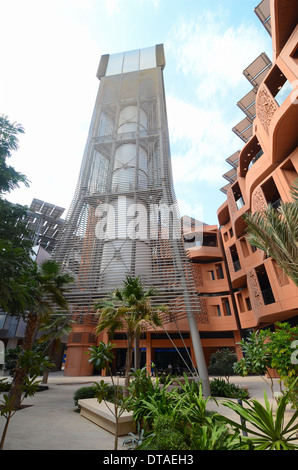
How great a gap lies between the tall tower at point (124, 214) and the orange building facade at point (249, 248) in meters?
1.67

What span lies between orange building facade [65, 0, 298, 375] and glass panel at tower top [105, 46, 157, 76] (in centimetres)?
1309

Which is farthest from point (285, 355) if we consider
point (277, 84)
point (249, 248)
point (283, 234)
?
point (249, 248)

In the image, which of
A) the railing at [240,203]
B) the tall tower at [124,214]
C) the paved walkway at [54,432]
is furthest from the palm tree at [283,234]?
the railing at [240,203]

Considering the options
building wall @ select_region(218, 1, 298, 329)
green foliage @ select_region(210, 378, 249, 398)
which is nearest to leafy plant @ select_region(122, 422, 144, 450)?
green foliage @ select_region(210, 378, 249, 398)

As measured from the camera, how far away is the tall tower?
1352 cm

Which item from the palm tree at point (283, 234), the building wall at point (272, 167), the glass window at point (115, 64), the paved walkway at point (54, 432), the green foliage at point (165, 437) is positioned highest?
the glass window at point (115, 64)

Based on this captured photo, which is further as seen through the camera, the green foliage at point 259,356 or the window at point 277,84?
the window at point 277,84

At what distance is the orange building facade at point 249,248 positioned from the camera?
1280 cm

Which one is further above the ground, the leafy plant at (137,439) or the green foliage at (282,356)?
the green foliage at (282,356)

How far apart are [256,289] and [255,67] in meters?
24.0

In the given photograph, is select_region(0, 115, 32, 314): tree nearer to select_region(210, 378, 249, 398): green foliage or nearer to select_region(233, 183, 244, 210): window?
select_region(210, 378, 249, 398): green foliage

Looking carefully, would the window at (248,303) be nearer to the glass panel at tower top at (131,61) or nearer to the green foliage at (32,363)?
the green foliage at (32,363)

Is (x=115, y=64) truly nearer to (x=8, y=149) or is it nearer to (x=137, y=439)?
(x=8, y=149)

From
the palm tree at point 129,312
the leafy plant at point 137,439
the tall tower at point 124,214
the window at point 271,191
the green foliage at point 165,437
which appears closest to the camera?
the green foliage at point 165,437
